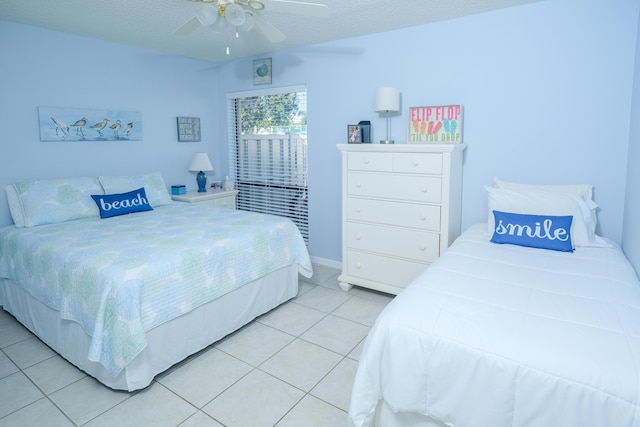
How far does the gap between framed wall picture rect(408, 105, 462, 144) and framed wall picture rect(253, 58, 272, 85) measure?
5.81ft

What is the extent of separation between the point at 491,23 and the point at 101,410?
3.53 m

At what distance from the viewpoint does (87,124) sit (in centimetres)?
Result: 356

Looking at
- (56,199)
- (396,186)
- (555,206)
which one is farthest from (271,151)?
(555,206)

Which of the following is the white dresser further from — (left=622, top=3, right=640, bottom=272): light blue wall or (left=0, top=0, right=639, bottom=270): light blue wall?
(left=622, top=3, right=640, bottom=272): light blue wall

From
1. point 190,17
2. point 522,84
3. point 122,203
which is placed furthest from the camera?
point 122,203

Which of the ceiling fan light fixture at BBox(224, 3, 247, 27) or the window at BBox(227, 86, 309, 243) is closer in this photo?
the ceiling fan light fixture at BBox(224, 3, 247, 27)

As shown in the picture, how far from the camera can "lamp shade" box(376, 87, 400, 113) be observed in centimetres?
314

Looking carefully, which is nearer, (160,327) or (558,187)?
(160,327)

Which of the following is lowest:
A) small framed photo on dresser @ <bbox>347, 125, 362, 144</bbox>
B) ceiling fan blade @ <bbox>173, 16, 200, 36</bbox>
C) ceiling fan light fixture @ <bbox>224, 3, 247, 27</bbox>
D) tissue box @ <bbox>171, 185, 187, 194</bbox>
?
tissue box @ <bbox>171, 185, 187, 194</bbox>

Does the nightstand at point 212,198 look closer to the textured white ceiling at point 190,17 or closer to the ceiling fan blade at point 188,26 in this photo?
the textured white ceiling at point 190,17

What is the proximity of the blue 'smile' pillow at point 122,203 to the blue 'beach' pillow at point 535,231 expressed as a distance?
2.94 metres

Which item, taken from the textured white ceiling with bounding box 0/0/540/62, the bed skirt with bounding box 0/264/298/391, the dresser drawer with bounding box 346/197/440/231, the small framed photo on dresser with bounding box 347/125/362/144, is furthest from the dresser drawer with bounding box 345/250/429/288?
the textured white ceiling with bounding box 0/0/540/62

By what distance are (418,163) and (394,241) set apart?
2.15ft

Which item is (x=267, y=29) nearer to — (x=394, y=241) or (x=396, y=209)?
(x=396, y=209)
